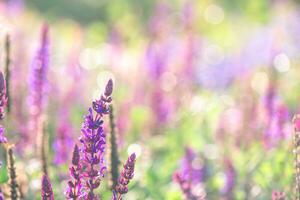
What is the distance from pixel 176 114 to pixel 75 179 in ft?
12.8

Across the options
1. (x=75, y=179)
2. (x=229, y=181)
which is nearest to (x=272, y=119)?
(x=229, y=181)

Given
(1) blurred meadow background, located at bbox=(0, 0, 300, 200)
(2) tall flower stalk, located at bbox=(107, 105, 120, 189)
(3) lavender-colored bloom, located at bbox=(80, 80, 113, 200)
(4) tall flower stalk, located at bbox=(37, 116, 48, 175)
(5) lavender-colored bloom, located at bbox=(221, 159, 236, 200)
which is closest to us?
(3) lavender-colored bloom, located at bbox=(80, 80, 113, 200)

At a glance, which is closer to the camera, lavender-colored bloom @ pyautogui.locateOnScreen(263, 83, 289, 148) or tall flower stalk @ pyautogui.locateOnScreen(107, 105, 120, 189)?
tall flower stalk @ pyautogui.locateOnScreen(107, 105, 120, 189)

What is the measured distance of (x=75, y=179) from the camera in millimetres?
2525

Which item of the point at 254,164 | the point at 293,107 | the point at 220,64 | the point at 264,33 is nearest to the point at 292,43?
the point at 264,33

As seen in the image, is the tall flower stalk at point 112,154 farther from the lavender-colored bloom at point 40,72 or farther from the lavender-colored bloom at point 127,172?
the lavender-colored bloom at point 40,72

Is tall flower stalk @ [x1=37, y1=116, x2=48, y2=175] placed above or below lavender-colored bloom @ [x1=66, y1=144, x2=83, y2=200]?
below

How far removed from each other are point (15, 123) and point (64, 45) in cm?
641

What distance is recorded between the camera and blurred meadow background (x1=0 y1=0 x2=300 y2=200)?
4.23 meters

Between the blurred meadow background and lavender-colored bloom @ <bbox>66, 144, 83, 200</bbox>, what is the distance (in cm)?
75

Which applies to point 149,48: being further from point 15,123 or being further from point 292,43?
point 292,43

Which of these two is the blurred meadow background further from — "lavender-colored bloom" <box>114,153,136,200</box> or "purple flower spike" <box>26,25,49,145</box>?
"lavender-colored bloom" <box>114,153,136,200</box>

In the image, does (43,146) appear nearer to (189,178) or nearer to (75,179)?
(189,178)

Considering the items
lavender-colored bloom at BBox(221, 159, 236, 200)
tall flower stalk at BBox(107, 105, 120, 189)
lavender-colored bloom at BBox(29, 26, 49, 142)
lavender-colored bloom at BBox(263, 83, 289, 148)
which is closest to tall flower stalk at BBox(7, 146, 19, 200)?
tall flower stalk at BBox(107, 105, 120, 189)
